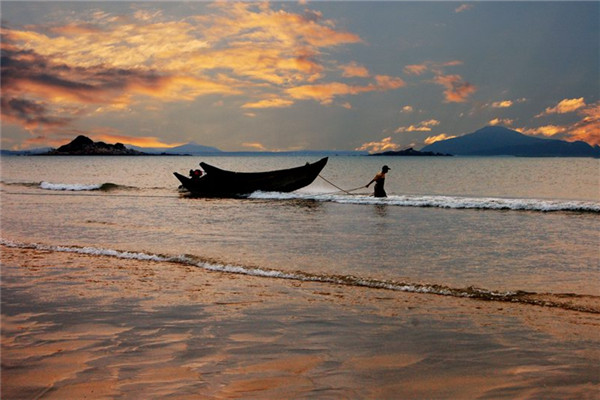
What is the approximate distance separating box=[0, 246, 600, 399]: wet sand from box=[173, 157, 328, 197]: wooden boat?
20.6 meters

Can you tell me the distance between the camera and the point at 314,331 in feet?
Answer: 17.2

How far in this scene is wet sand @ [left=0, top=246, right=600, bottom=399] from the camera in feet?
12.5

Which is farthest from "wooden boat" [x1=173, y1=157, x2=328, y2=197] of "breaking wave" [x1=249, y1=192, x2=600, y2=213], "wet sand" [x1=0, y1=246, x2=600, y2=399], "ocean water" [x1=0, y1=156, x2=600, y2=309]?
"wet sand" [x1=0, y1=246, x2=600, y2=399]

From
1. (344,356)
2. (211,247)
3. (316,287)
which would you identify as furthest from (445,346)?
(211,247)

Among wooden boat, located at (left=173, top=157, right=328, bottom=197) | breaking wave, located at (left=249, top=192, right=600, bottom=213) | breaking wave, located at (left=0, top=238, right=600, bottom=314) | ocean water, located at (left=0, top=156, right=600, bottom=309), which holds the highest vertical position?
wooden boat, located at (left=173, top=157, right=328, bottom=197)

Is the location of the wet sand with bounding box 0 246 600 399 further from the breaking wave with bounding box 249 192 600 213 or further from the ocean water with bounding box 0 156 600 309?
the breaking wave with bounding box 249 192 600 213

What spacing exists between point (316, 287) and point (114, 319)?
126 inches

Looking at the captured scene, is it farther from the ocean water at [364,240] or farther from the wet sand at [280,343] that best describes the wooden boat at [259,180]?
the wet sand at [280,343]

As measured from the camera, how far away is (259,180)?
92.0 feet

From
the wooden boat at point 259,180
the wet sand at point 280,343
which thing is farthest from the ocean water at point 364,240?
the wooden boat at point 259,180

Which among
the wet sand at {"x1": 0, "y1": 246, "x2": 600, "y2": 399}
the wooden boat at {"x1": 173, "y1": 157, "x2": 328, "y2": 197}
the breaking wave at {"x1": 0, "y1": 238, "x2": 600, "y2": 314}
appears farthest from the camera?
the wooden boat at {"x1": 173, "y1": 157, "x2": 328, "y2": 197}

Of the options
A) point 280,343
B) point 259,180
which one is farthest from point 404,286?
point 259,180

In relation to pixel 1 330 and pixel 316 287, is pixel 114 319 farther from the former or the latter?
pixel 316 287

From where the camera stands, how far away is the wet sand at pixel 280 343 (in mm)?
3818
